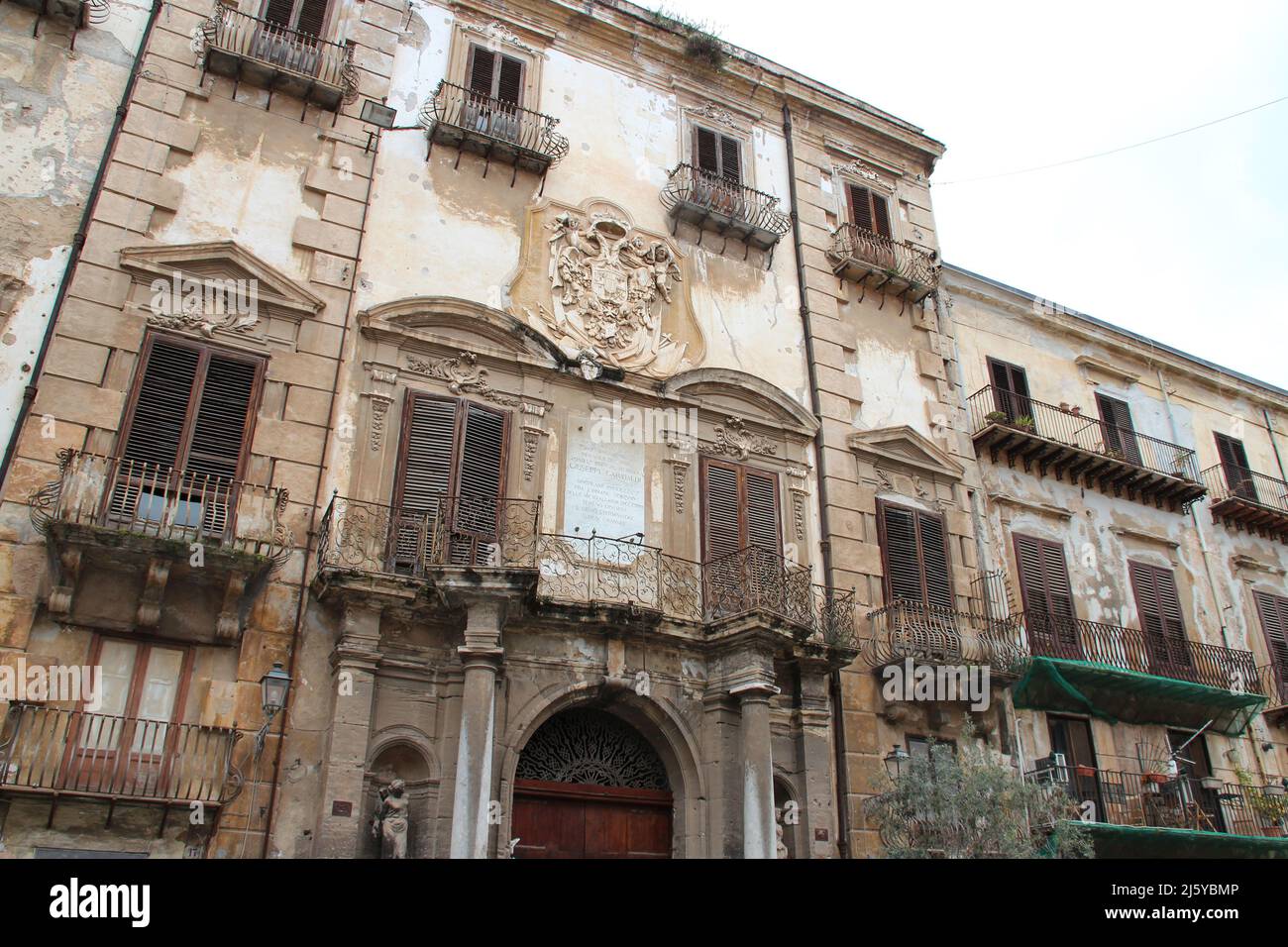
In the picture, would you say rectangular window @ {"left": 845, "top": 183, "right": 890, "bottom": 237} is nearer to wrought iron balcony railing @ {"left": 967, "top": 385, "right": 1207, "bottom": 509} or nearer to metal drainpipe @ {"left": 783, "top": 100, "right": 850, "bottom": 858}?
metal drainpipe @ {"left": 783, "top": 100, "right": 850, "bottom": 858}

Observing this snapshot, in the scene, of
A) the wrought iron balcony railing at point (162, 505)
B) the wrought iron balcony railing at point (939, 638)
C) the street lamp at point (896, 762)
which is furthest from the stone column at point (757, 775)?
the wrought iron balcony railing at point (162, 505)

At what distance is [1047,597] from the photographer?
18094 millimetres

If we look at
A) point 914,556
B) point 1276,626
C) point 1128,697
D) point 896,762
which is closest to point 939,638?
point 914,556

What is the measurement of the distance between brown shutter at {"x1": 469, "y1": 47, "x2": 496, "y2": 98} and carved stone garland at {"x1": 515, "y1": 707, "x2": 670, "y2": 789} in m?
9.96

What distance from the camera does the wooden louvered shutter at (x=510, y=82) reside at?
1662 centimetres

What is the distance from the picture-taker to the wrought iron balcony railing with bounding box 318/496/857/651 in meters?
12.3

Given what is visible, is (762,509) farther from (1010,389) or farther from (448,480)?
(1010,389)

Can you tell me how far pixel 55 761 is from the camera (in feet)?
32.6

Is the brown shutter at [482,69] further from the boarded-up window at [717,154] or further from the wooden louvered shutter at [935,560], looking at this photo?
the wooden louvered shutter at [935,560]

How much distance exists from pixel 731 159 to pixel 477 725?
39.0 feet

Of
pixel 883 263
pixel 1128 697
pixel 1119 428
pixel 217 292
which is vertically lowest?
pixel 1128 697
